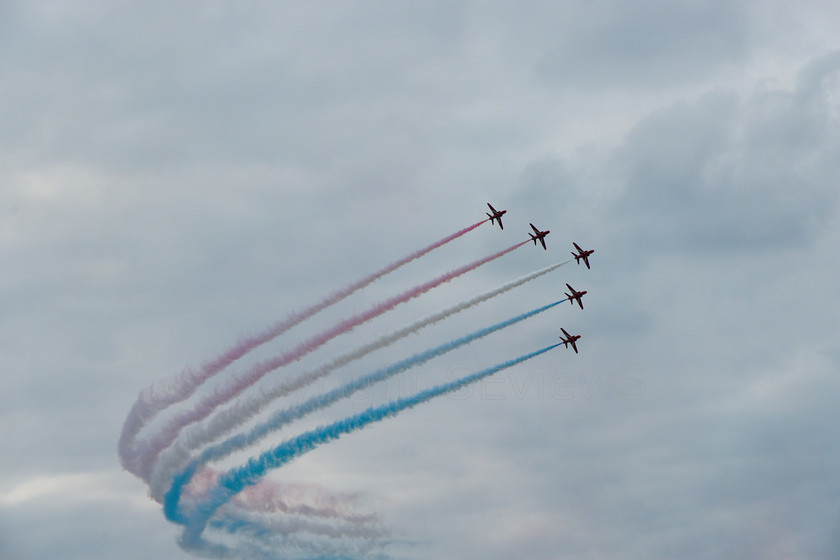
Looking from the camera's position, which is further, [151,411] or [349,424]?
[151,411]

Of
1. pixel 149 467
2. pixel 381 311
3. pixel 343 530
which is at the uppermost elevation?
pixel 381 311

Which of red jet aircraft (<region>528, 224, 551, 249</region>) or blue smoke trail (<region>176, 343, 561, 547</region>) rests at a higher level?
red jet aircraft (<region>528, 224, 551, 249</region>)

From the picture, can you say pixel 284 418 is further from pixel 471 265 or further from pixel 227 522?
pixel 471 265

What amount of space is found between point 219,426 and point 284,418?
5.69 metres

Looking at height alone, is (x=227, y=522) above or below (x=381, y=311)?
below

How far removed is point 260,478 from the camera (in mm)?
95188

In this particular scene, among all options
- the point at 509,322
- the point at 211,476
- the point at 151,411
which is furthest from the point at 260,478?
the point at 509,322

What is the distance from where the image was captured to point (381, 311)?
319 feet

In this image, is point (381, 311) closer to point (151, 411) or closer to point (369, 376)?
point (369, 376)

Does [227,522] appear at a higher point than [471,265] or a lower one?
lower

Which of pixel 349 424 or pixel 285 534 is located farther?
pixel 285 534

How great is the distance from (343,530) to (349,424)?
11304 millimetres

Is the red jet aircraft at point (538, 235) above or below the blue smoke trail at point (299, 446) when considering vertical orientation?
above

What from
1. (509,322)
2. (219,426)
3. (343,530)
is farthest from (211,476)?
(509,322)
